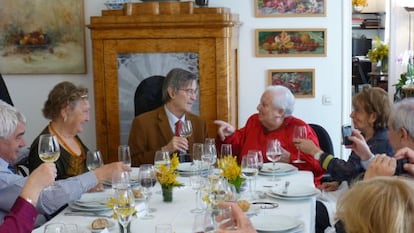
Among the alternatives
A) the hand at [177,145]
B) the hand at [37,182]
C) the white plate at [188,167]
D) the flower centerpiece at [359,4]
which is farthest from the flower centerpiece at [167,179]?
the flower centerpiece at [359,4]

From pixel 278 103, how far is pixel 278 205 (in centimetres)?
123

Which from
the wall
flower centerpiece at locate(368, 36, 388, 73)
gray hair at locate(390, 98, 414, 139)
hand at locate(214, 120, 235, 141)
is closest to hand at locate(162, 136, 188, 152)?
hand at locate(214, 120, 235, 141)

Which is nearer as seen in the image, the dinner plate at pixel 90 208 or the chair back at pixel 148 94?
the dinner plate at pixel 90 208

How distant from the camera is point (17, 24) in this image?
16.6ft

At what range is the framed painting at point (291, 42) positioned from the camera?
16.0 feet

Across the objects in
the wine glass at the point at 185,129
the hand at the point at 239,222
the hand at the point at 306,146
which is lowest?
the hand at the point at 239,222

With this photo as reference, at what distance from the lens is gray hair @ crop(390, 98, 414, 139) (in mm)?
2938

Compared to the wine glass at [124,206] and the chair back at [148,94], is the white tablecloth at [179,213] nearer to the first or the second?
the wine glass at [124,206]

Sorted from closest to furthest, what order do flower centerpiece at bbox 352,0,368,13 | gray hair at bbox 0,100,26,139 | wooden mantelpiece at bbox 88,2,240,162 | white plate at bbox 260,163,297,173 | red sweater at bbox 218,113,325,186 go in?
1. gray hair at bbox 0,100,26,139
2. white plate at bbox 260,163,297,173
3. red sweater at bbox 218,113,325,186
4. wooden mantelpiece at bbox 88,2,240,162
5. flower centerpiece at bbox 352,0,368,13

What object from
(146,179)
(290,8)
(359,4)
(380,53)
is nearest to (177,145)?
(146,179)

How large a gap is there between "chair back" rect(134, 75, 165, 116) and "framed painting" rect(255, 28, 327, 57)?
903 millimetres

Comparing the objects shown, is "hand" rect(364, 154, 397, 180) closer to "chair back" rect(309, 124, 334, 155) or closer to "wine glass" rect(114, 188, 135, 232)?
"wine glass" rect(114, 188, 135, 232)

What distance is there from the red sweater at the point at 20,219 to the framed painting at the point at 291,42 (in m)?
3.03

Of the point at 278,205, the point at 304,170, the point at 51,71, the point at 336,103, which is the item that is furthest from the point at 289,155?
the point at 51,71
